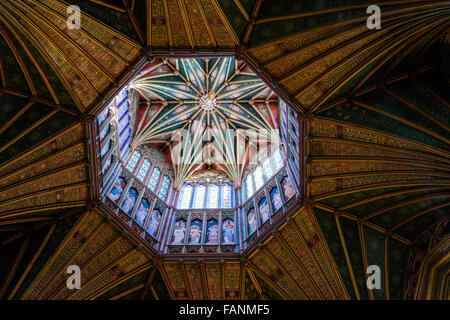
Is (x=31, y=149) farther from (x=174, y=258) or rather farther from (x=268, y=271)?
(x=268, y=271)

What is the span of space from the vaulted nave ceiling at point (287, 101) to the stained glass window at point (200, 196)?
5.42m

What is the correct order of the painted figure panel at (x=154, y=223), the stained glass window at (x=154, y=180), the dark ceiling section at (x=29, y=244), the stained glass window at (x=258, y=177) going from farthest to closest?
the stained glass window at (x=258, y=177) → the stained glass window at (x=154, y=180) → the painted figure panel at (x=154, y=223) → the dark ceiling section at (x=29, y=244)

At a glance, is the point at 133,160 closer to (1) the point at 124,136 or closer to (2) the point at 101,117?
(1) the point at 124,136

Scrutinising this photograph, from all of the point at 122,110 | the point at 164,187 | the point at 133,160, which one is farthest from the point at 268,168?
the point at 122,110

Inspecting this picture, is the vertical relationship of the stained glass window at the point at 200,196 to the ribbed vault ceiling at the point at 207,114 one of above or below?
below

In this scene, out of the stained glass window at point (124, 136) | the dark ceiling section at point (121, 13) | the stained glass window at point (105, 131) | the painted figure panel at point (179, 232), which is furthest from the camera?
the stained glass window at point (124, 136)

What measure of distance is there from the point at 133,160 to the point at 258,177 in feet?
24.9

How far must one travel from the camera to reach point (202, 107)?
23984mm

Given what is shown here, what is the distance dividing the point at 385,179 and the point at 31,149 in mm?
12981

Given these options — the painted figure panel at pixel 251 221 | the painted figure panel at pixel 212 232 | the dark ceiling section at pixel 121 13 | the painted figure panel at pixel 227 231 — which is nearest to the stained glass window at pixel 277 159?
the painted figure panel at pixel 251 221

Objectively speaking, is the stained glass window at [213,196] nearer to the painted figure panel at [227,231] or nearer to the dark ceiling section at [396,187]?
the painted figure panel at [227,231]

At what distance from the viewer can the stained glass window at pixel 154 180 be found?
62.3 ft

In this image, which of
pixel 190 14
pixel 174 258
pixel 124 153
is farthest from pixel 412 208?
pixel 124 153

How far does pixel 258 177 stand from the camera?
65.9 ft
